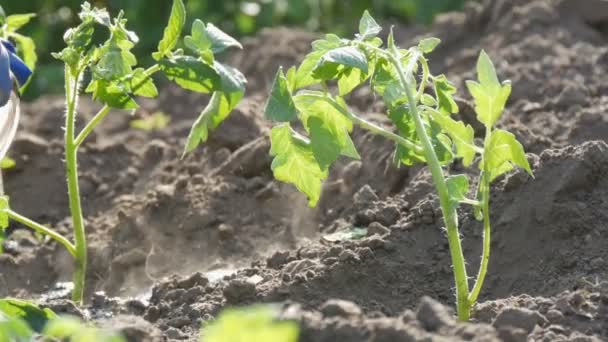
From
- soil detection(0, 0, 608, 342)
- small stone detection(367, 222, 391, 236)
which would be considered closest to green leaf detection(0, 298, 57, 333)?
soil detection(0, 0, 608, 342)

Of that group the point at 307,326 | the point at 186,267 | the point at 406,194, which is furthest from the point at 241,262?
the point at 307,326

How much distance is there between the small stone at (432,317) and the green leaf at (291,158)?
723 mm

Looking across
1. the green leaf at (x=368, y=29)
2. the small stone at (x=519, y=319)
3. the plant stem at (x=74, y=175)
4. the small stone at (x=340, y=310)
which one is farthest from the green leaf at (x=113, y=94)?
the small stone at (x=519, y=319)

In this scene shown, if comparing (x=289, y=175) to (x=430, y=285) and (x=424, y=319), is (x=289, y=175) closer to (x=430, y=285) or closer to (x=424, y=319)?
(x=430, y=285)

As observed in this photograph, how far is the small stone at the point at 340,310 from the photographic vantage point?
2.49 m

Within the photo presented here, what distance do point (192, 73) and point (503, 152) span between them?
0.86 metres

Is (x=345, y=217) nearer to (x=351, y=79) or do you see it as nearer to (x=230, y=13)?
(x=351, y=79)

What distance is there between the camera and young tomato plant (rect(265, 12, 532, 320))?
116 inches

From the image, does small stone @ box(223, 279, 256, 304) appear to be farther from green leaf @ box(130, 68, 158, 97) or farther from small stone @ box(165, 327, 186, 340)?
green leaf @ box(130, 68, 158, 97)

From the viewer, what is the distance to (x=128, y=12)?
7.33 metres

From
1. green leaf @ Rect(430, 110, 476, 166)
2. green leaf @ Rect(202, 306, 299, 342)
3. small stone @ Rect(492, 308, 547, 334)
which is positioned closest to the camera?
green leaf @ Rect(202, 306, 299, 342)

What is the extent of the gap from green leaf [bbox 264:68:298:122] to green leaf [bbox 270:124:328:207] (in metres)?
0.13

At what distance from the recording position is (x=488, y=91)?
298 centimetres

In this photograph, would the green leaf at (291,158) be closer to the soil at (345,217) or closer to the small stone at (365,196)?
the soil at (345,217)
